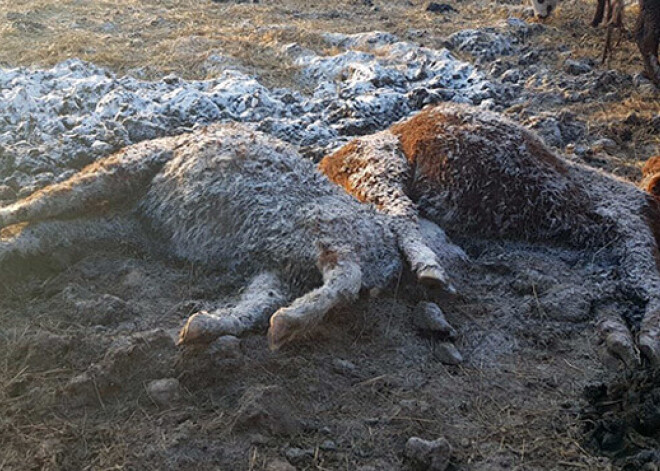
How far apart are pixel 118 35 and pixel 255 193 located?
7.58 meters

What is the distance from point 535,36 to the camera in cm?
1112

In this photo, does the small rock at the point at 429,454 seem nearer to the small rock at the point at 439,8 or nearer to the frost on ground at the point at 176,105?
the frost on ground at the point at 176,105

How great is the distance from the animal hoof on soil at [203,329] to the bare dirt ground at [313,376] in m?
0.06

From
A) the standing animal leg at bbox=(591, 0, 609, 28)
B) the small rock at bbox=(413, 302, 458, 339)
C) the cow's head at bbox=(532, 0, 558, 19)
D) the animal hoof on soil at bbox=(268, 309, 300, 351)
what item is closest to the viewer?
the animal hoof on soil at bbox=(268, 309, 300, 351)

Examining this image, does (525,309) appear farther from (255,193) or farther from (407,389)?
(255,193)

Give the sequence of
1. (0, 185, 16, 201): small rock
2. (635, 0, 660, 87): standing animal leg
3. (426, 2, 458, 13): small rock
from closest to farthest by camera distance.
Answer: (0, 185, 16, 201): small rock, (635, 0, 660, 87): standing animal leg, (426, 2, 458, 13): small rock

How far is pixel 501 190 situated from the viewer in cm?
480

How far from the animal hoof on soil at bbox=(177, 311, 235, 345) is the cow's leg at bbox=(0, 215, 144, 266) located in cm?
131

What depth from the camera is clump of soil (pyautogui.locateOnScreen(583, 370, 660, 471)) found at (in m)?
2.76

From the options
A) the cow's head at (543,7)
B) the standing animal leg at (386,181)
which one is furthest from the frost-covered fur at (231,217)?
the cow's head at (543,7)

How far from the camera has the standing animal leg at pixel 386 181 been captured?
14.0 feet

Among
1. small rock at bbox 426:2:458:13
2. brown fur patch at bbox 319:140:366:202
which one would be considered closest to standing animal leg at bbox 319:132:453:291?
brown fur patch at bbox 319:140:366:202

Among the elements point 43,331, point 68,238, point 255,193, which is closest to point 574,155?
point 255,193

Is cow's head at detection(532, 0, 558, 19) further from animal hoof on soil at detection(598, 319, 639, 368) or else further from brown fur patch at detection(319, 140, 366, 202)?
animal hoof on soil at detection(598, 319, 639, 368)
